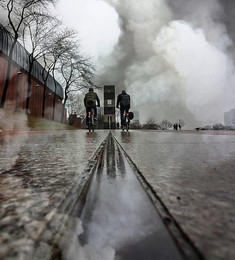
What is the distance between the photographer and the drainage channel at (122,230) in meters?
0.30

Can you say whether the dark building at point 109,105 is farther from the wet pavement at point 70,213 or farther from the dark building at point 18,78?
the wet pavement at point 70,213

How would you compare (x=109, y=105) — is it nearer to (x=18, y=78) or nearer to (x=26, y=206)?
(x=18, y=78)

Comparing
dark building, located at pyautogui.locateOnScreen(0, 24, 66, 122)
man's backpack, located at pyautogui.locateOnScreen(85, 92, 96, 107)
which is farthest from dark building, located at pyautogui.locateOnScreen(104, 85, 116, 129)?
man's backpack, located at pyautogui.locateOnScreen(85, 92, 96, 107)

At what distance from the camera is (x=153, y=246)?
31cm

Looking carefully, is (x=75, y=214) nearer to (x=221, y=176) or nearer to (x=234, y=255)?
(x=234, y=255)

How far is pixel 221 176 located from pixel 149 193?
1.08 feet

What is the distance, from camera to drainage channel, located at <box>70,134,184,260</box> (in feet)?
0.97

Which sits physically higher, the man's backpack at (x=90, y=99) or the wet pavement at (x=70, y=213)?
the man's backpack at (x=90, y=99)

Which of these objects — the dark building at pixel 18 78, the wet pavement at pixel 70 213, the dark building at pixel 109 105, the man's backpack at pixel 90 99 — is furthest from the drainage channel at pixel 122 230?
the dark building at pixel 109 105

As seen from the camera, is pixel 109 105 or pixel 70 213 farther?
pixel 109 105

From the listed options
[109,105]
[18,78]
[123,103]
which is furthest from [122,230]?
[109,105]

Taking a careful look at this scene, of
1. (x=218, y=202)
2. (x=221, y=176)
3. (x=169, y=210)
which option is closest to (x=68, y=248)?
(x=169, y=210)

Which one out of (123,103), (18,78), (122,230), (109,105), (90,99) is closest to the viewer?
(122,230)

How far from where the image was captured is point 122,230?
1.15 ft
